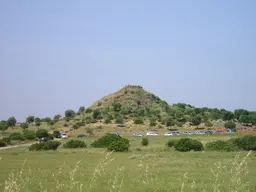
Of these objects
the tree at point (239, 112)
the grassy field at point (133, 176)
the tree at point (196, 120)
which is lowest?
the grassy field at point (133, 176)

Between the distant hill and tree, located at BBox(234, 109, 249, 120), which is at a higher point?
the distant hill

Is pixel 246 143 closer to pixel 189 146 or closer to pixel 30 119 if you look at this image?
pixel 189 146

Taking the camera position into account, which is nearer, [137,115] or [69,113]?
[137,115]

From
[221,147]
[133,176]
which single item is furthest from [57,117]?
Answer: [133,176]

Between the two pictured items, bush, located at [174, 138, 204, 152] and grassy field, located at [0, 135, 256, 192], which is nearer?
grassy field, located at [0, 135, 256, 192]

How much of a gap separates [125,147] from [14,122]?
101 meters

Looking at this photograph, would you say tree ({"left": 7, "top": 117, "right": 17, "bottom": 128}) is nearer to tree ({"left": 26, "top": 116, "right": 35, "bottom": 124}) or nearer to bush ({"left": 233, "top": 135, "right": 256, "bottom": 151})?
tree ({"left": 26, "top": 116, "right": 35, "bottom": 124})

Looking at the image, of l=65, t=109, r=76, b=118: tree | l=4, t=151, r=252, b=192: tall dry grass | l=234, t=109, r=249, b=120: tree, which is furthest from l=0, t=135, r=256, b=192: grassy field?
l=65, t=109, r=76, b=118: tree

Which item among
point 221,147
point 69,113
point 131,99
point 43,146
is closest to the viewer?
point 221,147

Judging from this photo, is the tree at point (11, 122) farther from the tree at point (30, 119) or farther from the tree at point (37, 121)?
the tree at point (30, 119)

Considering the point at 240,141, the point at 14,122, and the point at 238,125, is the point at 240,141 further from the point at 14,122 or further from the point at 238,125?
the point at 14,122

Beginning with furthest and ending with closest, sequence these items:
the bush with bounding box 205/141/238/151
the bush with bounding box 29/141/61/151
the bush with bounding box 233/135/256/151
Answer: the bush with bounding box 29/141/61/151 < the bush with bounding box 233/135/256/151 < the bush with bounding box 205/141/238/151

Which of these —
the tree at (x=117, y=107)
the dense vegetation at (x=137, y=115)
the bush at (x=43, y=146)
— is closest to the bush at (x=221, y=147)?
the bush at (x=43, y=146)

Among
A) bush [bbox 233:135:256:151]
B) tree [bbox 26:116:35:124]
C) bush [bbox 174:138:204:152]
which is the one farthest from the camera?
tree [bbox 26:116:35:124]
